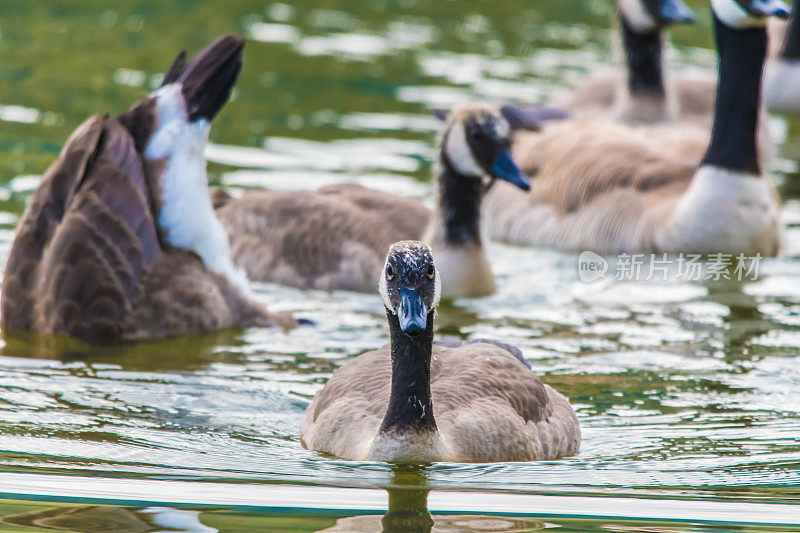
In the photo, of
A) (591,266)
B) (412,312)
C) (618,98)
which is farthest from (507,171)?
(618,98)

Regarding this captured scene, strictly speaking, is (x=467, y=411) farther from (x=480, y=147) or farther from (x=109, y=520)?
(x=480, y=147)

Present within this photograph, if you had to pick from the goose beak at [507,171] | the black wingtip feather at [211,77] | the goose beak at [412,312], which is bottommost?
the goose beak at [412,312]

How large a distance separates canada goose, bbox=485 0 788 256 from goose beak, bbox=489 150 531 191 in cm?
182

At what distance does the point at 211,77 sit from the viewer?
→ 33.4 feet

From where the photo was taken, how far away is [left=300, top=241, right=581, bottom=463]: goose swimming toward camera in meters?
7.11

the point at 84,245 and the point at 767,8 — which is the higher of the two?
the point at 767,8

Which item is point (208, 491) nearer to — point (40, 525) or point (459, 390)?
point (40, 525)

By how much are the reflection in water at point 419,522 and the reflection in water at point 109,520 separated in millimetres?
627

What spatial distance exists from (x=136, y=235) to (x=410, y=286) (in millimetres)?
3231

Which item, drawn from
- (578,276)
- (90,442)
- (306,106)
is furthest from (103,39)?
(90,442)

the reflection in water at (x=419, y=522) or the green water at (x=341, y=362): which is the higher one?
the green water at (x=341, y=362)

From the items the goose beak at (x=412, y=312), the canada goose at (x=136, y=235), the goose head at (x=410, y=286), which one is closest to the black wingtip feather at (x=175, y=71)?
the canada goose at (x=136, y=235)

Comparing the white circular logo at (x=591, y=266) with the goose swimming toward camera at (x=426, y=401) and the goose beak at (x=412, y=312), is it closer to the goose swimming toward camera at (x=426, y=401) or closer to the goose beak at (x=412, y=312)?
the goose swimming toward camera at (x=426, y=401)

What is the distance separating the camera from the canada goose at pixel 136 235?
956cm
